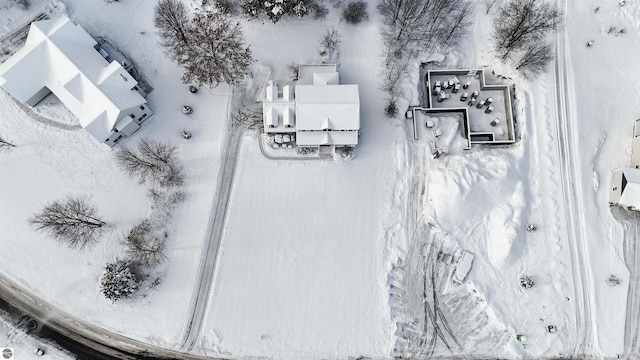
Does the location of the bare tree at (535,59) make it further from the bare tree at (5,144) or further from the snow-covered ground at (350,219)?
the bare tree at (5,144)

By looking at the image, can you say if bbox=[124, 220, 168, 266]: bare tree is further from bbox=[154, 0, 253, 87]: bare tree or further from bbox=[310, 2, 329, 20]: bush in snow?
bbox=[310, 2, 329, 20]: bush in snow

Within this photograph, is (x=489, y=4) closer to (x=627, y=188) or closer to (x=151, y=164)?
(x=627, y=188)

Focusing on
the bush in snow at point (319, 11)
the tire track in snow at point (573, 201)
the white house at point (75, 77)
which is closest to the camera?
the white house at point (75, 77)

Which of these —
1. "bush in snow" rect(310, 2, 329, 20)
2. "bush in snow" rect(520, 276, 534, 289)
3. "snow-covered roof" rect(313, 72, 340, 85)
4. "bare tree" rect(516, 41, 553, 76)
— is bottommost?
"bush in snow" rect(520, 276, 534, 289)

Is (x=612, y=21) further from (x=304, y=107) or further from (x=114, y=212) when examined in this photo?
(x=114, y=212)

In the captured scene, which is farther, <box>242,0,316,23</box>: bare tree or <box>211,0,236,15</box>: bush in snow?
<box>211,0,236,15</box>: bush in snow

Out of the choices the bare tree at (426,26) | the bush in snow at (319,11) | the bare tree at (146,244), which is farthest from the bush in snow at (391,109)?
the bare tree at (146,244)

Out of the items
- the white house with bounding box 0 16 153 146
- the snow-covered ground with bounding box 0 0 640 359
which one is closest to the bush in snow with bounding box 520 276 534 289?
the snow-covered ground with bounding box 0 0 640 359
